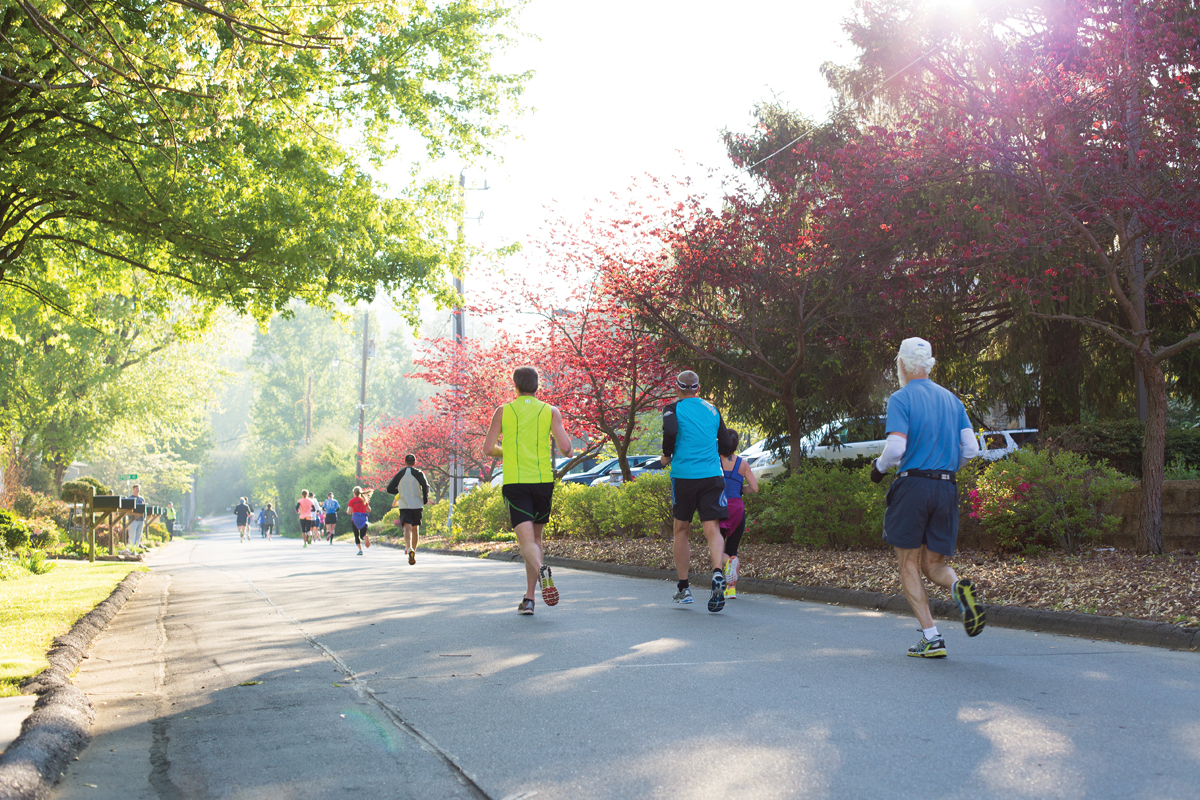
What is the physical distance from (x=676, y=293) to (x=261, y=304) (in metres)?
6.01

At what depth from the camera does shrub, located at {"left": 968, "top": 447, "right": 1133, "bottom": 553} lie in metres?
10.6

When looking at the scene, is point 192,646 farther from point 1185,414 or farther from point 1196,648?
point 1185,414

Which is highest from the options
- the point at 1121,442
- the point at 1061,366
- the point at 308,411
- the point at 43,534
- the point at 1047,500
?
the point at 308,411

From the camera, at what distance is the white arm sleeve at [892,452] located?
6141mm

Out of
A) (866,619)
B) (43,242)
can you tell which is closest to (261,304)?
(43,242)

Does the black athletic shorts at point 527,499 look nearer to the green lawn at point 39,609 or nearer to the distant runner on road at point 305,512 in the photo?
the green lawn at point 39,609

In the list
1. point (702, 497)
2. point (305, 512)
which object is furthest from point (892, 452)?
point (305, 512)

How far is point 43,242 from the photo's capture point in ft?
48.9

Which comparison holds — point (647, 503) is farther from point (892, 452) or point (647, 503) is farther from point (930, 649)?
point (892, 452)

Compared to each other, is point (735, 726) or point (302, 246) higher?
point (302, 246)

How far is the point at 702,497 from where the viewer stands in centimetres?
905

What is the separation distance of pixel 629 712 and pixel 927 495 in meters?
2.63

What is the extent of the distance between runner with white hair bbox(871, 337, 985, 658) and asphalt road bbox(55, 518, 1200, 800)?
361 millimetres

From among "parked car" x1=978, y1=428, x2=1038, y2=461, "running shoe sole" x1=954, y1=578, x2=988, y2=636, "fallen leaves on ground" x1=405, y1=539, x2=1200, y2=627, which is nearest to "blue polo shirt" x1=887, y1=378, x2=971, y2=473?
"running shoe sole" x1=954, y1=578, x2=988, y2=636
